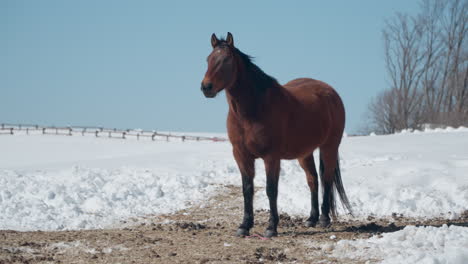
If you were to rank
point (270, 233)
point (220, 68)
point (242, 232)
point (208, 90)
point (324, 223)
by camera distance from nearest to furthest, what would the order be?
1. point (208, 90)
2. point (220, 68)
3. point (270, 233)
4. point (242, 232)
5. point (324, 223)

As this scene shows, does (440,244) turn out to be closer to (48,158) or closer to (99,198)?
(99,198)

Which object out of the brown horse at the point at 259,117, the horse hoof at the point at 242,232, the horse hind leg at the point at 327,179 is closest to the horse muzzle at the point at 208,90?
the brown horse at the point at 259,117

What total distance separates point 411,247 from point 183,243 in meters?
2.72

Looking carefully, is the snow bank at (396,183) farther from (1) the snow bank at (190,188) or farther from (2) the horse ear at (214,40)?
(2) the horse ear at (214,40)

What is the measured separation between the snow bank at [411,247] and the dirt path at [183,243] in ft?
0.82

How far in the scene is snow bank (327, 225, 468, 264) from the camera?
14.8 ft

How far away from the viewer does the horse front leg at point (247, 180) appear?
638 cm

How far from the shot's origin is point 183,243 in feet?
20.4

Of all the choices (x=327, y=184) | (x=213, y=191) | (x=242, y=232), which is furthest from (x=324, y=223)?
(x=213, y=191)

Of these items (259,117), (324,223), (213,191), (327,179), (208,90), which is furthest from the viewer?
(213,191)

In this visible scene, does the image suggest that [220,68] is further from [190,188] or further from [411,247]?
[190,188]

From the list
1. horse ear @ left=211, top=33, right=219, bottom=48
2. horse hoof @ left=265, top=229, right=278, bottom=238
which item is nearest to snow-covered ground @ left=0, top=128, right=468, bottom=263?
horse hoof @ left=265, top=229, right=278, bottom=238

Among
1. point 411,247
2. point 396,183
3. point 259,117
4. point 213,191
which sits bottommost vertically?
point 213,191

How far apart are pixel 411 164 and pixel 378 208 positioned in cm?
384
